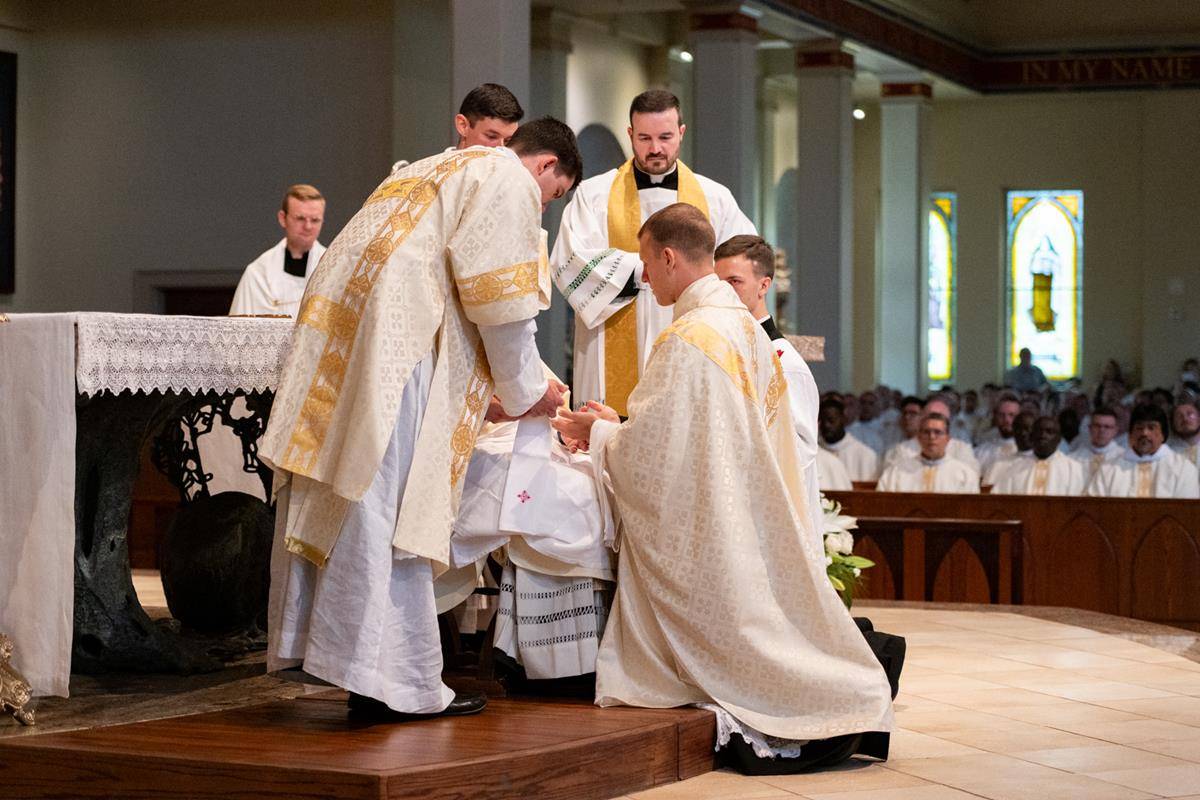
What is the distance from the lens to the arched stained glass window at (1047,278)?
25109mm

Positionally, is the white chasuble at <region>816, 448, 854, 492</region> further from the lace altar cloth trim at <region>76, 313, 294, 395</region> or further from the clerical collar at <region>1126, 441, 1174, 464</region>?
the lace altar cloth trim at <region>76, 313, 294, 395</region>

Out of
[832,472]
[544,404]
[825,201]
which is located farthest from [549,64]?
[544,404]

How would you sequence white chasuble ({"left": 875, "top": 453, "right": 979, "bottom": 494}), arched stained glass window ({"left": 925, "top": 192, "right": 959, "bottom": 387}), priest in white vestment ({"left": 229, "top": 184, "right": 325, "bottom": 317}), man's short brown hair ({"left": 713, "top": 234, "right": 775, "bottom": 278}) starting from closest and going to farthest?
man's short brown hair ({"left": 713, "top": 234, "right": 775, "bottom": 278})
priest in white vestment ({"left": 229, "top": 184, "right": 325, "bottom": 317})
white chasuble ({"left": 875, "top": 453, "right": 979, "bottom": 494})
arched stained glass window ({"left": 925, "top": 192, "right": 959, "bottom": 387})

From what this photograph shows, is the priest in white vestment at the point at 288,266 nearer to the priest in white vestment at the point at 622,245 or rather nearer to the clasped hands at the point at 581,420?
the priest in white vestment at the point at 622,245

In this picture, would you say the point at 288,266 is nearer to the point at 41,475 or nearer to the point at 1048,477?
the point at 41,475

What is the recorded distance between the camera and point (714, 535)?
16.1 ft

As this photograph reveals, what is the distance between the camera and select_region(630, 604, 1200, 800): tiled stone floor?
469 cm

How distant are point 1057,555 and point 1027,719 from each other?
435cm

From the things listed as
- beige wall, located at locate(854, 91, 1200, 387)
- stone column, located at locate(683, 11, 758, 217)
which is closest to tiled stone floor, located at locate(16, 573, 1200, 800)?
stone column, located at locate(683, 11, 758, 217)

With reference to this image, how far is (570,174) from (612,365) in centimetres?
165

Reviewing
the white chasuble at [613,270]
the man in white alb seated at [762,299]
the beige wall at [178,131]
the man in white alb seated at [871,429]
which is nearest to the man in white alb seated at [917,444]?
the man in white alb seated at [871,429]

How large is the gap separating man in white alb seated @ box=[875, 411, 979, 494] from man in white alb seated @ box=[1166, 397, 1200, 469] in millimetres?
1566

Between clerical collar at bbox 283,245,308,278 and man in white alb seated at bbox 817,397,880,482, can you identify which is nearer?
clerical collar at bbox 283,245,308,278

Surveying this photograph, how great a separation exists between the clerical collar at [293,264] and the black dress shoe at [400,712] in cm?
361
